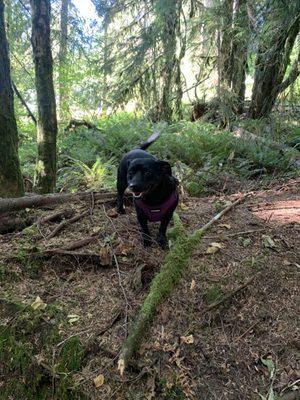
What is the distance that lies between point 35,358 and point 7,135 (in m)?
2.51

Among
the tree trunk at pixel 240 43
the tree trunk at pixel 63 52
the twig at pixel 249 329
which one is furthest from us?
the tree trunk at pixel 63 52

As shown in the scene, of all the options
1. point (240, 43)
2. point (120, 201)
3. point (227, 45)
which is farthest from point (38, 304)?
point (227, 45)

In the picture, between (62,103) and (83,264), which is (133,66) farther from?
(62,103)

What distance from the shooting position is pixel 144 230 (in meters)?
3.76

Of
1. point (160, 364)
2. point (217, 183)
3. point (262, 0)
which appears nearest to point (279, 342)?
point (160, 364)

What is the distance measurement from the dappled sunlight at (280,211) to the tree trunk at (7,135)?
9.57 feet

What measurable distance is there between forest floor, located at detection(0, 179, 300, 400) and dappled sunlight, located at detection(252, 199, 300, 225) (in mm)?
384

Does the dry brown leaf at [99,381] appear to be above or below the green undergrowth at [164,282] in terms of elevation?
below

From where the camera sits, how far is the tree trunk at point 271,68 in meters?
5.72

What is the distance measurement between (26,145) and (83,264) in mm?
7618

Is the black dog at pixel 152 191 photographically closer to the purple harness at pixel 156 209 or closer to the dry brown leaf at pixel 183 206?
the purple harness at pixel 156 209

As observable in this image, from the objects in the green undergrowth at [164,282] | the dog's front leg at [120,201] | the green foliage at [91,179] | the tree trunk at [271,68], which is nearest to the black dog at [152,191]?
the green undergrowth at [164,282]

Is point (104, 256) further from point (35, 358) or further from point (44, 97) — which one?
point (44, 97)

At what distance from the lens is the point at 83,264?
11.1 ft
